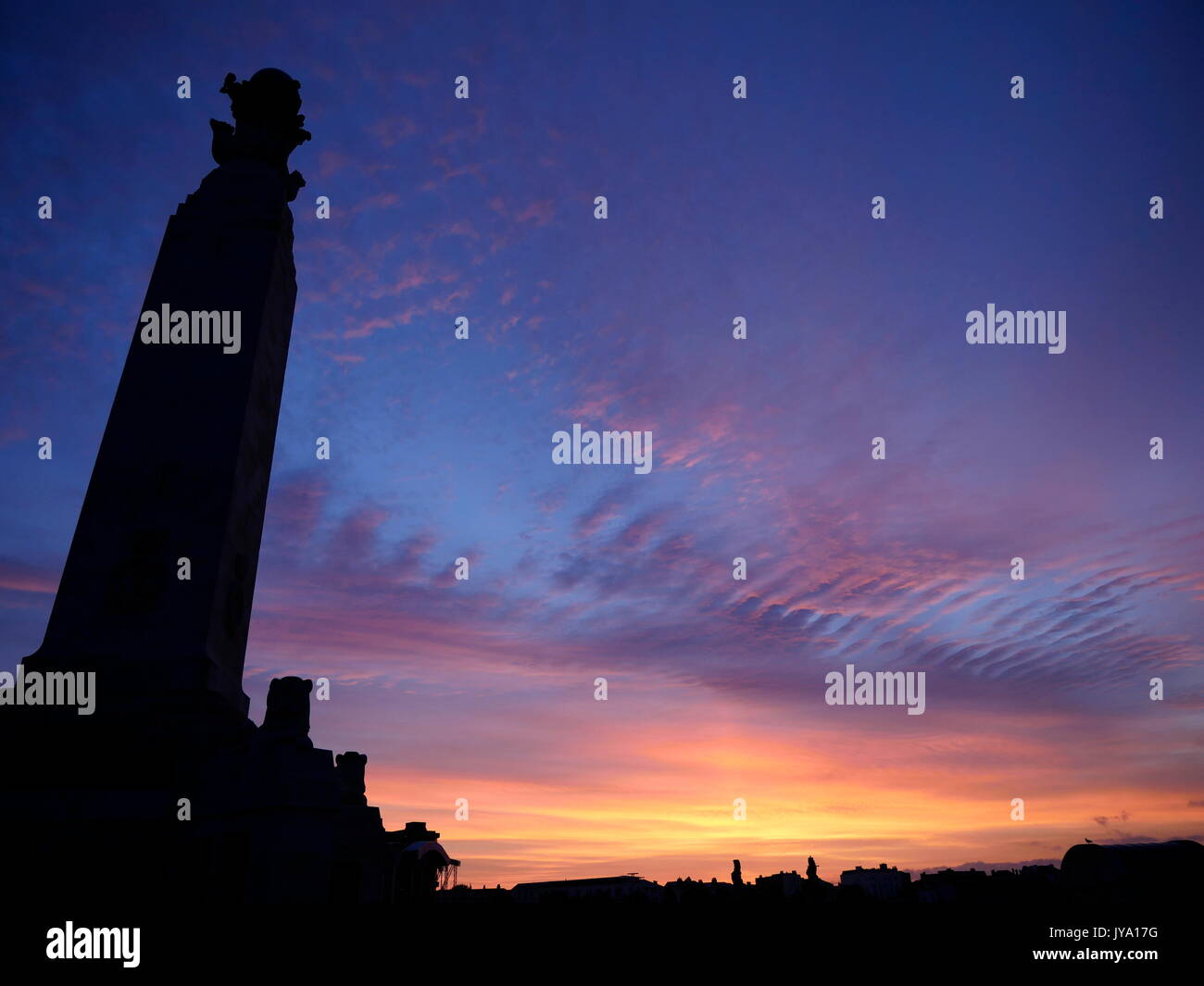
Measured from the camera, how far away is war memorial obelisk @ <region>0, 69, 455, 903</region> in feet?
44.3

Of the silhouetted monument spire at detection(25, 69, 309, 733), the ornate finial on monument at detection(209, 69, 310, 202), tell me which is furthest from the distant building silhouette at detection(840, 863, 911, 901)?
the ornate finial on monument at detection(209, 69, 310, 202)

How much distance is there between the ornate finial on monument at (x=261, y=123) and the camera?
24.9 m

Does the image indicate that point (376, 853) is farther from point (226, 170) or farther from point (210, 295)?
point (226, 170)

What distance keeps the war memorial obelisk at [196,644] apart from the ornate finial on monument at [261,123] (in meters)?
0.07

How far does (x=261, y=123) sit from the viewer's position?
25.4 metres

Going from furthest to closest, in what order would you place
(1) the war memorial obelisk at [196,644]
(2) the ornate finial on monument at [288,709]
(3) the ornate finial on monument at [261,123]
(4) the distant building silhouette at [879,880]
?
(3) the ornate finial on monument at [261,123] < (4) the distant building silhouette at [879,880] < (2) the ornate finial on monument at [288,709] < (1) the war memorial obelisk at [196,644]

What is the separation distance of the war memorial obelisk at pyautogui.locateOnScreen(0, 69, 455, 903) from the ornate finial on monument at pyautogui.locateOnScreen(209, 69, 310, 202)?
73 mm

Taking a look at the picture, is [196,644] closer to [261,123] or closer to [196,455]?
[196,455]

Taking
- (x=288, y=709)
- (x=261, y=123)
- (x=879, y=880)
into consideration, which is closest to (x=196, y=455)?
(x=288, y=709)

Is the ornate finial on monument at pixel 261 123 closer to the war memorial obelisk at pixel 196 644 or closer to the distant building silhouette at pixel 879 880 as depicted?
the war memorial obelisk at pixel 196 644

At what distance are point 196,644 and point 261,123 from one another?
18.7 meters

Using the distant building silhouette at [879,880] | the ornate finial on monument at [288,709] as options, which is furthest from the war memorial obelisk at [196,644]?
the distant building silhouette at [879,880]

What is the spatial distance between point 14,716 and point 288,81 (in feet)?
72.4
